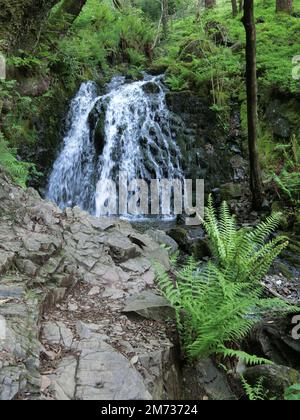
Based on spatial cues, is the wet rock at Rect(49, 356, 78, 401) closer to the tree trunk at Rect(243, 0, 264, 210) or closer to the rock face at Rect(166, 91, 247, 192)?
the tree trunk at Rect(243, 0, 264, 210)

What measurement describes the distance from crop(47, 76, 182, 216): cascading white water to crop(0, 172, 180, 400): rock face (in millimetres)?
4499

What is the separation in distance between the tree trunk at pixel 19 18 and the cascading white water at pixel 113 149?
153 inches

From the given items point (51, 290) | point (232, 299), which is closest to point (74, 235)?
point (51, 290)

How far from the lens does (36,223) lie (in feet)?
16.8

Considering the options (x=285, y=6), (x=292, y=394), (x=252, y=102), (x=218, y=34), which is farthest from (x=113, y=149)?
(x=285, y=6)

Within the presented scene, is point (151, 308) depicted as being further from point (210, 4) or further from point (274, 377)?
point (210, 4)

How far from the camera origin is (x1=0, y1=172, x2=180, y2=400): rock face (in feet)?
9.09

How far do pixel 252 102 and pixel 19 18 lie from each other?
495 centimetres

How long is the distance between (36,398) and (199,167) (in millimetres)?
9208

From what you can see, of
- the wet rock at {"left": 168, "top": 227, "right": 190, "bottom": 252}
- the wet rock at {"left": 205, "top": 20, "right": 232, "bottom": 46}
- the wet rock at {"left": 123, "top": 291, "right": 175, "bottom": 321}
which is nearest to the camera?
the wet rock at {"left": 123, "top": 291, "right": 175, "bottom": 321}

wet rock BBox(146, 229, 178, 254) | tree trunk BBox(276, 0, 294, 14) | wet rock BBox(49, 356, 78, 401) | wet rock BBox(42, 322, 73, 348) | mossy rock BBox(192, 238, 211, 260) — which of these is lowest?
mossy rock BBox(192, 238, 211, 260)

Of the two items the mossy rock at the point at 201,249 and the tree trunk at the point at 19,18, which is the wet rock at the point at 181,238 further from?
the tree trunk at the point at 19,18

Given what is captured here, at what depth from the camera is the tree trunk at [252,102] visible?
8016 millimetres

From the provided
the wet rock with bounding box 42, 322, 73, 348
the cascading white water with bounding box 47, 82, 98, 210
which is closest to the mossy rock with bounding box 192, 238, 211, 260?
the cascading white water with bounding box 47, 82, 98, 210
